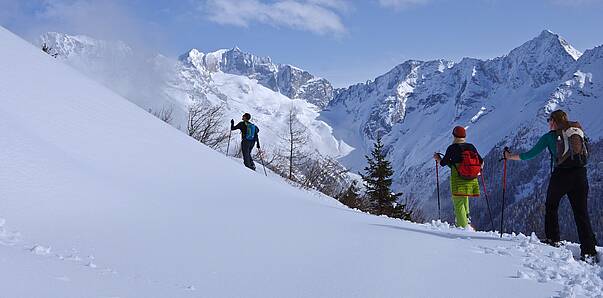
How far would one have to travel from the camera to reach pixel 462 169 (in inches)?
381

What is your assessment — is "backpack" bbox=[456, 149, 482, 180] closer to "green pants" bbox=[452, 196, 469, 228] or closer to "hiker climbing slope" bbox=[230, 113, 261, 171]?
"green pants" bbox=[452, 196, 469, 228]

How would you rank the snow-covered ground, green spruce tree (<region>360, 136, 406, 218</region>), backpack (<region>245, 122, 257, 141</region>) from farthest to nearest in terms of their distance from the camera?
1. green spruce tree (<region>360, 136, 406, 218</region>)
2. backpack (<region>245, 122, 257, 141</region>)
3. the snow-covered ground

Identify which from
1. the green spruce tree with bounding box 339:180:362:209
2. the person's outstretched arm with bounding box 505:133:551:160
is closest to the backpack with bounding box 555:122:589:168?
the person's outstretched arm with bounding box 505:133:551:160

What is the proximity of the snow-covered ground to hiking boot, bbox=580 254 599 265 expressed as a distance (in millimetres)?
259

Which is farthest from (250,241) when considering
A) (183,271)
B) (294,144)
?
(294,144)

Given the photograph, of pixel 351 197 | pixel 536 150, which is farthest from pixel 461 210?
pixel 351 197

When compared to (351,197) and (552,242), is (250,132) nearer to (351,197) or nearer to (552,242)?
(552,242)

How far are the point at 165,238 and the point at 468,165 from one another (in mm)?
6405

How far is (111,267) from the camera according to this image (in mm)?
4141

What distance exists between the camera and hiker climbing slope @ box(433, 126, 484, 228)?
9633 mm

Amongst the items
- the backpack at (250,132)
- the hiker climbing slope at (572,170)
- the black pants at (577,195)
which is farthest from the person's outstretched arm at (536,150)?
the backpack at (250,132)

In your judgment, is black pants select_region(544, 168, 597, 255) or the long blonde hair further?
the long blonde hair

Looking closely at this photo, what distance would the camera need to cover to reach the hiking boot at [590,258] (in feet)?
22.1

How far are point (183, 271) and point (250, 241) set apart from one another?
1441 millimetres
